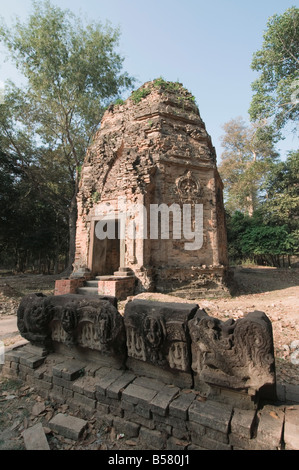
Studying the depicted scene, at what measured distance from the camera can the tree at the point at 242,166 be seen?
20781 millimetres

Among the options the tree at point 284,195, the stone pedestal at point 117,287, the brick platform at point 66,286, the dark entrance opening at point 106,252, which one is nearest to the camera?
the stone pedestal at point 117,287

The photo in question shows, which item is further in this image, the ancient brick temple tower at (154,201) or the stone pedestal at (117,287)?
the ancient brick temple tower at (154,201)

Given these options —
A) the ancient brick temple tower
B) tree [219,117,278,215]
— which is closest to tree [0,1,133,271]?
the ancient brick temple tower

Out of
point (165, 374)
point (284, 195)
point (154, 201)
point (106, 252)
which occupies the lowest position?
point (165, 374)

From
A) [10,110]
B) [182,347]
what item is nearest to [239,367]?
[182,347]

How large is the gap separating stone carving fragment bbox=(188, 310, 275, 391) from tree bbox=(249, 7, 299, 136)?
1661cm

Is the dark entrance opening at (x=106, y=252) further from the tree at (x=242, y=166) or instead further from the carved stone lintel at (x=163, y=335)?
the tree at (x=242, y=166)

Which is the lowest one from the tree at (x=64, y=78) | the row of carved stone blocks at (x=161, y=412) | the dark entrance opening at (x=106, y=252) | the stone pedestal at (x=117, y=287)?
the row of carved stone blocks at (x=161, y=412)

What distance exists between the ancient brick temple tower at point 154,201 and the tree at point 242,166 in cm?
1206

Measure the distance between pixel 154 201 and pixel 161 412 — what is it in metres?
7.16

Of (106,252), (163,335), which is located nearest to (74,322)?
(163,335)
